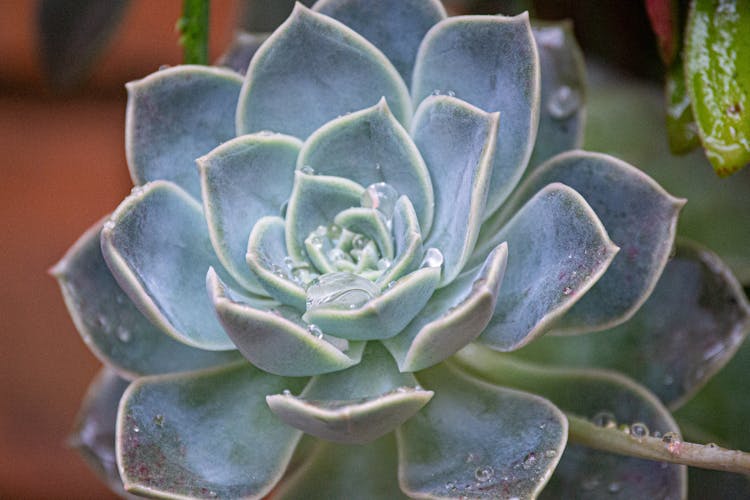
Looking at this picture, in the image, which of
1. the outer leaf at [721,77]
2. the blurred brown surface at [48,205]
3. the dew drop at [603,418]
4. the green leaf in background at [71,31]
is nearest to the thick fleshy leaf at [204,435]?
the dew drop at [603,418]

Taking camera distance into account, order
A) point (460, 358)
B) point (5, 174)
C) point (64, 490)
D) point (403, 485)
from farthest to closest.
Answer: point (5, 174) → point (64, 490) → point (460, 358) → point (403, 485)

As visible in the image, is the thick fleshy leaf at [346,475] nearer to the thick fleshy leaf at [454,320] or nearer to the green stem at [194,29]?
the thick fleshy leaf at [454,320]

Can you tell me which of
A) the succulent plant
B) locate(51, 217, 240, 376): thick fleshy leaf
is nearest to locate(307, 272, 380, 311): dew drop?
the succulent plant

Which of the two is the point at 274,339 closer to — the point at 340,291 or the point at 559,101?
the point at 340,291

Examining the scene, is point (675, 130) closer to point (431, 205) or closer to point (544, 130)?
point (544, 130)

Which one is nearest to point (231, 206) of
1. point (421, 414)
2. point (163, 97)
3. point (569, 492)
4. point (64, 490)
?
point (163, 97)

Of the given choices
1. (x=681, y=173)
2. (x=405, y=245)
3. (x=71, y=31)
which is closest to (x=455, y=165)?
(x=405, y=245)
